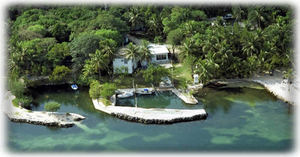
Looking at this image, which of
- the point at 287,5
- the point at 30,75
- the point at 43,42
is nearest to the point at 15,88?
the point at 30,75

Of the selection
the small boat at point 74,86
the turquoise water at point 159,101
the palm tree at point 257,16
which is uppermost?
the palm tree at point 257,16

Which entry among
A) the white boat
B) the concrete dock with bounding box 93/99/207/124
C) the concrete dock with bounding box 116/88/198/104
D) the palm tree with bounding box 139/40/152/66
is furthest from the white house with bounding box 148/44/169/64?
the concrete dock with bounding box 93/99/207/124

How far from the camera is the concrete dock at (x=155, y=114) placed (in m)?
39.4

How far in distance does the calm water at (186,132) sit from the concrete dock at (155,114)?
0.65 m

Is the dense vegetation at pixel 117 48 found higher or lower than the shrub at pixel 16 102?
higher

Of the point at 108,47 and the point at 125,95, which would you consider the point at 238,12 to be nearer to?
the point at 108,47

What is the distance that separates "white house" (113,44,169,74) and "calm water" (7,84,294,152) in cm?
924

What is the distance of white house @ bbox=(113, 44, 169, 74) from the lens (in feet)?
170

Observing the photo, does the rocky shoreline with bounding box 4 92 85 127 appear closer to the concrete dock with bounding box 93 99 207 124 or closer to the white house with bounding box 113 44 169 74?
the concrete dock with bounding box 93 99 207 124

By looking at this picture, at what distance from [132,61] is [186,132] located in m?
18.7

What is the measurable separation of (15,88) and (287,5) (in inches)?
2072

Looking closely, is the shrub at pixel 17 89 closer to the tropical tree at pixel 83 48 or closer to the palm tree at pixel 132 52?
the tropical tree at pixel 83 48

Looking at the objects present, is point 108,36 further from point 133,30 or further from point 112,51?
point 133,30

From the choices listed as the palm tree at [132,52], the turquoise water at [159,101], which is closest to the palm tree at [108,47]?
the palm tree at [132,52]
